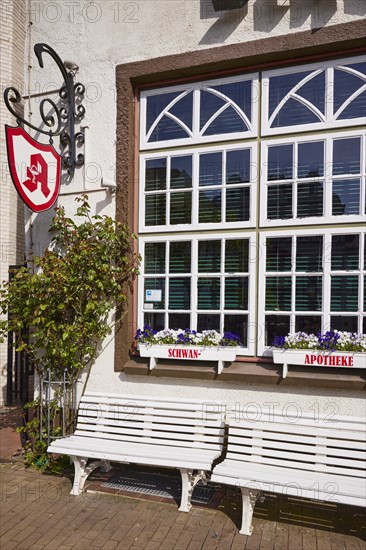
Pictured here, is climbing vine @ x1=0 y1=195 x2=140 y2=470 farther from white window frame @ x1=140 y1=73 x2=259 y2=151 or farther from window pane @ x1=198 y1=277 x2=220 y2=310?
white window frame @ x1=140 y1=73 x2=259 y2=151

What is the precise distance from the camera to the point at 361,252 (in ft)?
13.6

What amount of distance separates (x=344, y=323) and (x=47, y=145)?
3.71 metres

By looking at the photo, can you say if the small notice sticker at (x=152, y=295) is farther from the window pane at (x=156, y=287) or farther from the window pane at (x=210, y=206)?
the window pane at (x=210, y=206)

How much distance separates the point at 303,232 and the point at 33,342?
3.43 m

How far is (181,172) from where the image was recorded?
489 centimetres

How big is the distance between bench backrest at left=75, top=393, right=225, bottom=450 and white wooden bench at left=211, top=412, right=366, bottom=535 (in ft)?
0.81

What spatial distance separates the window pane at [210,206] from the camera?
185 inches

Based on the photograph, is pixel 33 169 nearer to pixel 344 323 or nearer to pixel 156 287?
pixel 156 287

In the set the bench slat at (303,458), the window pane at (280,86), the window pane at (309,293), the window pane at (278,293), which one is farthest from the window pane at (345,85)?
the bench slat at (303,458)

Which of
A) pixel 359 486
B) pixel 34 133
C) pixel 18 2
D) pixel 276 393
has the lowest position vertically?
pixel 359 486

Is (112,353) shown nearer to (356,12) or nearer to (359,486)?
(359,486)

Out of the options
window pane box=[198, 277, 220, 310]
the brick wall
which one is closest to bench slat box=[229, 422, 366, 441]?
window pane box=[198, 277, 220, 310]

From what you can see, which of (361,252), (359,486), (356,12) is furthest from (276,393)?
(356,12)

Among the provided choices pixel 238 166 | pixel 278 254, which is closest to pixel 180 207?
pixel 238 166
